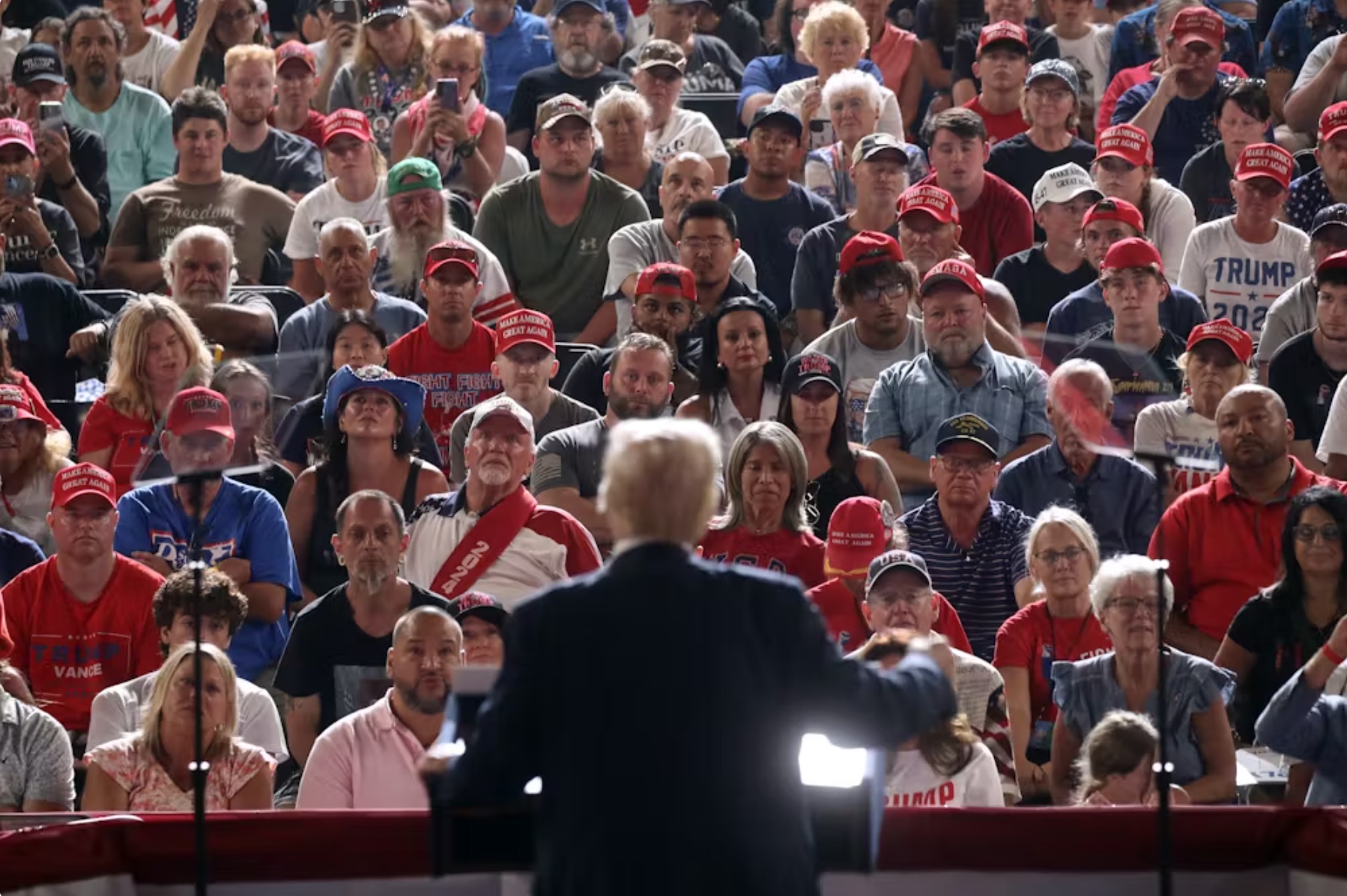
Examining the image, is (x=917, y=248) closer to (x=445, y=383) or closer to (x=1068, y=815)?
(x=445, y=383)

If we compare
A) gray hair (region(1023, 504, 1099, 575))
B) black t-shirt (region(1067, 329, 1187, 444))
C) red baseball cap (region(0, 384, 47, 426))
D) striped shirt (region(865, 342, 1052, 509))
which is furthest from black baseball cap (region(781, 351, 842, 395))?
red baseball cap (region(0, 384, 47, 426))

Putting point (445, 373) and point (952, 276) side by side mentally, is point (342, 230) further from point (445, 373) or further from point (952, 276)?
point (952, 276)

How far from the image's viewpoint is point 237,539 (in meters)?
8.04

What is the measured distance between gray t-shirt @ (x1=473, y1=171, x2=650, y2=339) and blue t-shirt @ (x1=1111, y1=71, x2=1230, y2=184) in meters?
2.72

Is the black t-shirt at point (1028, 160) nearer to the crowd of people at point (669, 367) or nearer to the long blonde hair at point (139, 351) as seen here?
the crowd of people at point (669, 367)

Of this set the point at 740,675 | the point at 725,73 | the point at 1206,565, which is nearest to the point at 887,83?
the point at 725,73

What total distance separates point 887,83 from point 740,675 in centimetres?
925

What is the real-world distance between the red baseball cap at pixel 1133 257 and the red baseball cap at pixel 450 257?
2460 mm

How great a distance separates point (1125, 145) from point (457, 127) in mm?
3037

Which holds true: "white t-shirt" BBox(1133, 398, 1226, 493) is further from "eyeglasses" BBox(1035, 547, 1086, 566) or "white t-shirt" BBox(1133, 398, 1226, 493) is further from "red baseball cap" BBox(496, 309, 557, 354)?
"red baseball cap" BBox(496, 309, 557, 354)

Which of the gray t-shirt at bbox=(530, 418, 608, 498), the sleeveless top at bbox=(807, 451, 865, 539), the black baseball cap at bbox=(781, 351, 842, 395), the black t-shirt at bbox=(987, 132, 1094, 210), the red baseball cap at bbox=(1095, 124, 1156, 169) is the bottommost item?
the sleeveless top at bbox=(807, 451, 865, 539)

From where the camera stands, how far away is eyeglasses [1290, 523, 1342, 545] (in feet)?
24.2

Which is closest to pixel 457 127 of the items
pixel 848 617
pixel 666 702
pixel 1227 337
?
pixel 1227 337

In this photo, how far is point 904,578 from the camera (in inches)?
278
